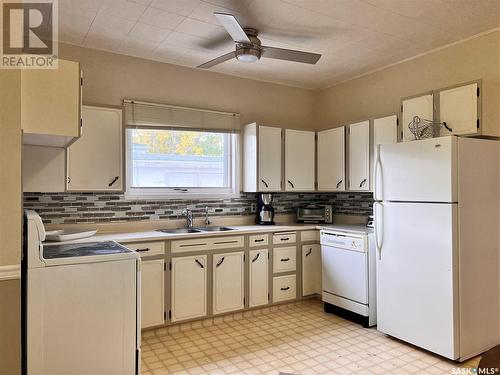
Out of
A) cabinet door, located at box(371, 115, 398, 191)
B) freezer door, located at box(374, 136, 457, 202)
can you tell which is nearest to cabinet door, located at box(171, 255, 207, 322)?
freezer door, located at box(374, 136, 457, 202)

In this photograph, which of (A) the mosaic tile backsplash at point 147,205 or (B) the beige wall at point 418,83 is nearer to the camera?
(B) the beige wall at point 418,83

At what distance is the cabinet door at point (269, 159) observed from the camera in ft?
13.1

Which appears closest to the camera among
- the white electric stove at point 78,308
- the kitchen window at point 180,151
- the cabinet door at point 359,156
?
the white electric stove at point 78,308

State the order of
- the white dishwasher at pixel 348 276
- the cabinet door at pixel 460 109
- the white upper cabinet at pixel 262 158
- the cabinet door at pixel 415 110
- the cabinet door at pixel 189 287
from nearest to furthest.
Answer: the cabinet door at pixel 460 109 → the cabinet door at pixel 415 110 → the cabinet door at pixel 189 287 → the white dishwasher at pixel 348 276 → the white upper cabinet at pixel 262 158

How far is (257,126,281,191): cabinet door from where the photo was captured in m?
4.01

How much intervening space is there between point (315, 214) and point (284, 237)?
69cm

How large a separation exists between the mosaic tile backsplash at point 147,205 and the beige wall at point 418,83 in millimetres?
974

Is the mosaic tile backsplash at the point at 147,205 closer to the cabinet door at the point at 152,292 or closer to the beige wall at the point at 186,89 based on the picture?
the cabinet door at the point at 152,292

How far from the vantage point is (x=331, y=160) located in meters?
4.16

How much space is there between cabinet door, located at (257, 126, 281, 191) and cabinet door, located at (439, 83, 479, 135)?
5.50 feet

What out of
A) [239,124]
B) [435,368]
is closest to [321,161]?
[239,124]

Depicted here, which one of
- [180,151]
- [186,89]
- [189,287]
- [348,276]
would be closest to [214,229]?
[189,287]

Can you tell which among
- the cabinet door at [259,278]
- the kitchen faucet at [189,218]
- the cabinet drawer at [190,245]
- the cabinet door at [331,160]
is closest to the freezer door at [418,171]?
the cabinet door at [331,160]

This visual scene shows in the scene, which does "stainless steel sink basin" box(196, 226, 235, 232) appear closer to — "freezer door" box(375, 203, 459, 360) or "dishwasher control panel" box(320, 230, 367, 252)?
"dishwasher control panel" box(320, 230, 367, 252)
